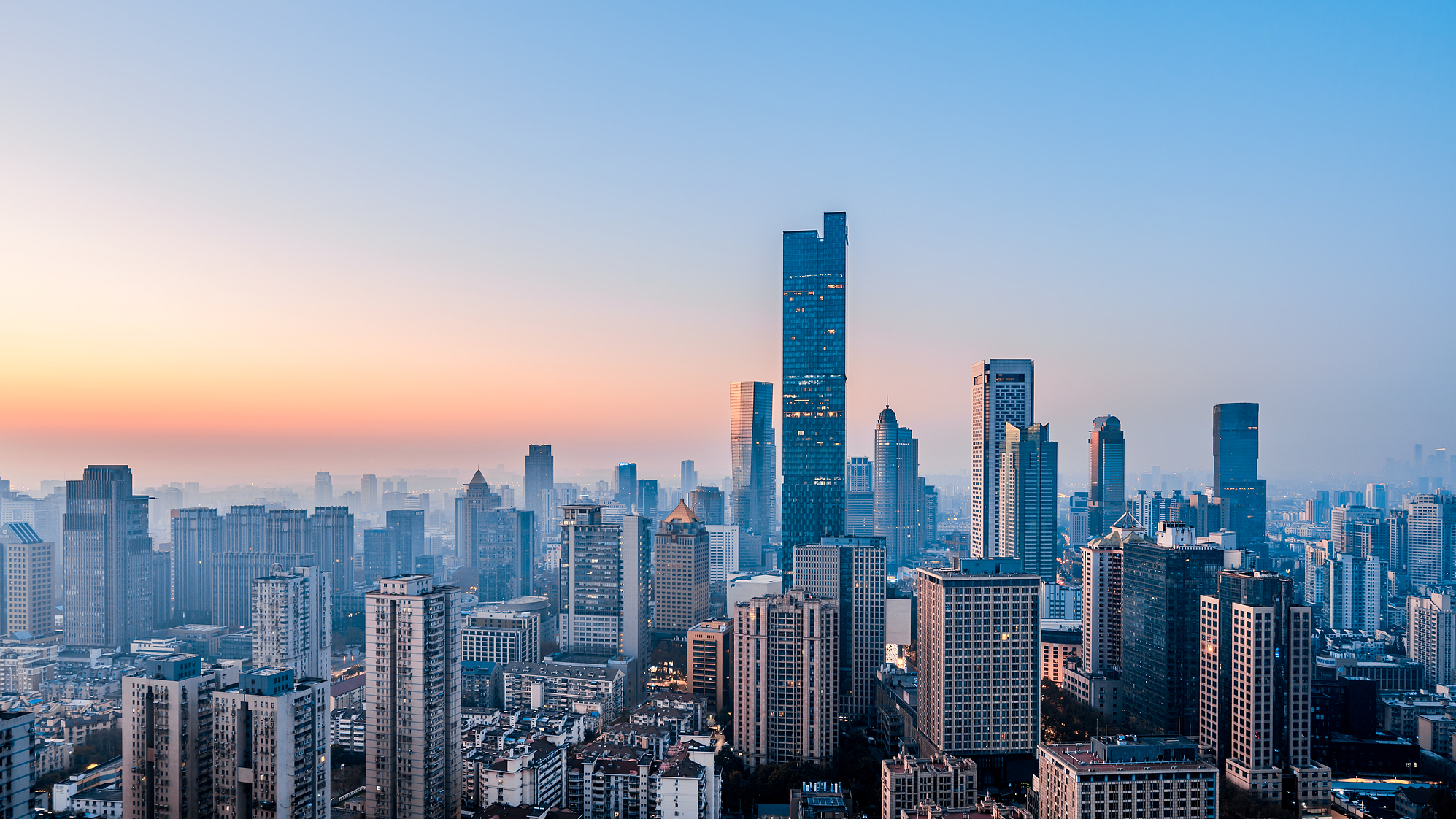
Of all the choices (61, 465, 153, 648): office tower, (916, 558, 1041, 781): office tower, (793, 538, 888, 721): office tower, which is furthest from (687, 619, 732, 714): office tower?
(61, 465, 153, 648): office tower

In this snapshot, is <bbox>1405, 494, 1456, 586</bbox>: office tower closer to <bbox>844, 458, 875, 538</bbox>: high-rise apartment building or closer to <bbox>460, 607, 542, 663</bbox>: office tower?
<bbox>844, 458, 875, 538</bbox>: high-rise apartment building

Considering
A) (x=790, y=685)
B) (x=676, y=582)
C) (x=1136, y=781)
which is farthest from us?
(x=676, y=582)

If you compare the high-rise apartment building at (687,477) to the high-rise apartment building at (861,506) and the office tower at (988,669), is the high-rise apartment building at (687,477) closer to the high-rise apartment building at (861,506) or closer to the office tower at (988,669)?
the high-rise apartment building at (861,506)

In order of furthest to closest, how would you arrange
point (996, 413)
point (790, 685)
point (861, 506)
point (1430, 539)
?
Answer: point (861, 506), point (996, 413), point (1430, 539), point (790, 685)

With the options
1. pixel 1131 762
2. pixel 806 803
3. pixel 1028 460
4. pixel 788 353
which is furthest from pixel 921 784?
pixel 1028 460

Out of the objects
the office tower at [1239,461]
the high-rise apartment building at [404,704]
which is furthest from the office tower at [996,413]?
the high-rise apartment building at [404,704]

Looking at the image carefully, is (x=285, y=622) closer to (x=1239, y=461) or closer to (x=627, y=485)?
(x=627, y=485)

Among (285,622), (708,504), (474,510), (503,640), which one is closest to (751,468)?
(708,504)
